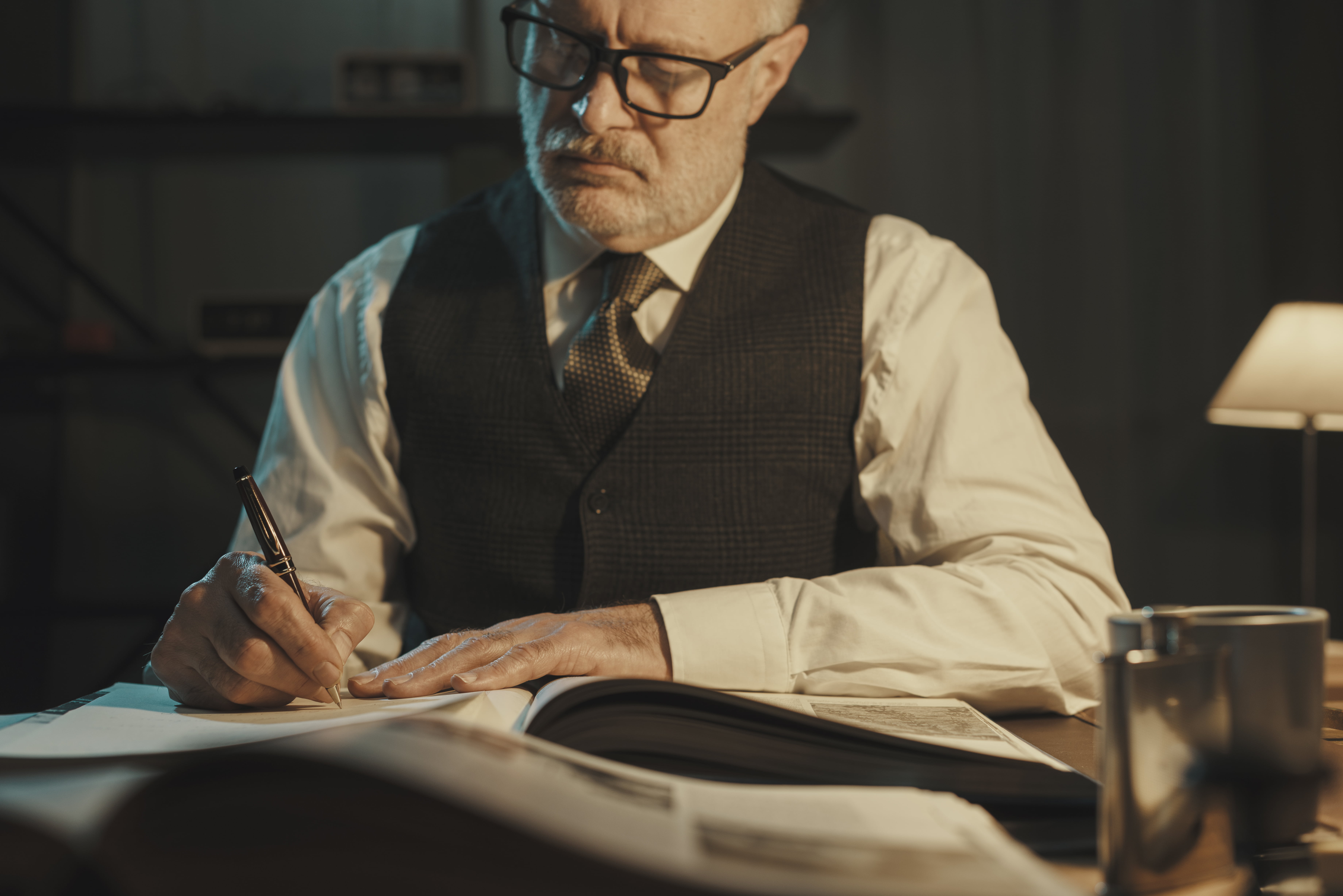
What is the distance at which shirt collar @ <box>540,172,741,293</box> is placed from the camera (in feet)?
3.62

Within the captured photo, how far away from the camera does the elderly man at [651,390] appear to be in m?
1.00

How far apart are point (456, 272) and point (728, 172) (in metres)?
0.34

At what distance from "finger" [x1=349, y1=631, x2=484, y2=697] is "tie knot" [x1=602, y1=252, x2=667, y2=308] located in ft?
1.49

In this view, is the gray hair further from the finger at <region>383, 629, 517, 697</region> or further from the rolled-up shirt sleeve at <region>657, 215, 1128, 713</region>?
the finger at <region>383, 629, 517, 697</region>

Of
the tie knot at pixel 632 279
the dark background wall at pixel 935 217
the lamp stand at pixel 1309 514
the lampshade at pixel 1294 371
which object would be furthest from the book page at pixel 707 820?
the dark background wall at pixel 935 217

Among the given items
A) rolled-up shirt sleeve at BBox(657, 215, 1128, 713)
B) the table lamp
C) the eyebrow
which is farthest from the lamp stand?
the eyebrow

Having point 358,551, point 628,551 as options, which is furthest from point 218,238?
point 628,551

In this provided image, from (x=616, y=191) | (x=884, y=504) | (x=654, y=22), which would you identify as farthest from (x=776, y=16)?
(x=884, y=504)

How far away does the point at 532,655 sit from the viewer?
2.31 ft

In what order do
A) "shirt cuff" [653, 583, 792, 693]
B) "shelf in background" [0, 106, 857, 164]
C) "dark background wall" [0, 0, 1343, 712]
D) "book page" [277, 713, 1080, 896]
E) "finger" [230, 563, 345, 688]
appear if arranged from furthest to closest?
"dark background wall" [0, 0, 1343, 712], "shelf in background" [0, 106, 857, 164], "shirt cuff" [653, 583, 792, 693], "finger" [230, 563, 345, 688], "book page" [277, 713, 1080, 896]

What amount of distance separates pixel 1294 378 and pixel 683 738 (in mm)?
2077

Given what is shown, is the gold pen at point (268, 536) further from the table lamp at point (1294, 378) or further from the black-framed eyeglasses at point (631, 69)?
the table lamp at point (1294, 378)

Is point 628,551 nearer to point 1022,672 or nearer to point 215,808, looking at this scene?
point 1022,672

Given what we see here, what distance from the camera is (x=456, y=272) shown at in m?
1.16
